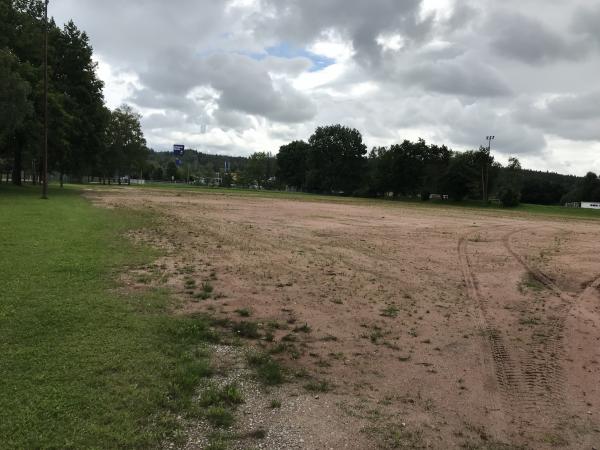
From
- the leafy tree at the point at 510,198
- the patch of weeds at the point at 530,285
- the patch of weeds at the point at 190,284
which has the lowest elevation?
the patch of weeds at the point at 190,284

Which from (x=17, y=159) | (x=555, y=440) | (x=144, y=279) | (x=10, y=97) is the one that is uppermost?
(x=10, y=97)

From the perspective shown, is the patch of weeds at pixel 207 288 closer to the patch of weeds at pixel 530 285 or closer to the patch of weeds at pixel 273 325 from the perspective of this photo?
the patch of weeds at pixel 273 325

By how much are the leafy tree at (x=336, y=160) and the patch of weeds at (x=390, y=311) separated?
108776mm

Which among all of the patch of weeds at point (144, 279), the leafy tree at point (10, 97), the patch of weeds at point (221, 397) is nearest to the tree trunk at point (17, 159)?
the leafy tree at point (10, 97)

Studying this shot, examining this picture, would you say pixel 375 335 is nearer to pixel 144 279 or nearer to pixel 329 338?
pixel 329 338

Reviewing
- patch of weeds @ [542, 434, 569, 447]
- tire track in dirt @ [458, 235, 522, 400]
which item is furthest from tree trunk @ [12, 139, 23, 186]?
patch of weeds @ [542, 434, 569, 447]

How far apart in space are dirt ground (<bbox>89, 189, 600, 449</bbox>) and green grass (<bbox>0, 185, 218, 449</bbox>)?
651 mm

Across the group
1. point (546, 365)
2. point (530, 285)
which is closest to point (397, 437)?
point (546, 365)

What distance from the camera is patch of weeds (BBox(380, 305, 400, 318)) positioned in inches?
320

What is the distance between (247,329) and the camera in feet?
22.4

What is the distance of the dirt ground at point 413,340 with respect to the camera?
4.47m

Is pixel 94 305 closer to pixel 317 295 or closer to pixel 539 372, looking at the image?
pixel 317 295

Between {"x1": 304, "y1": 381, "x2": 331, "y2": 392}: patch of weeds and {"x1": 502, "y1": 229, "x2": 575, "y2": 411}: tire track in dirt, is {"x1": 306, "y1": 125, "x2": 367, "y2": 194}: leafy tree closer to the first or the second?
{"x1": 502, "y1": 229, "x2": 575, "y2": 411}: tire track in dirt

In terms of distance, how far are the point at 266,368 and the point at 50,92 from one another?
45.0 m
